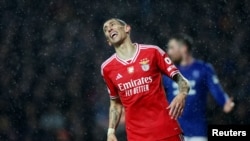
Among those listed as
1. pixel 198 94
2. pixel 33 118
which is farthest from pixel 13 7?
pixel 198 94

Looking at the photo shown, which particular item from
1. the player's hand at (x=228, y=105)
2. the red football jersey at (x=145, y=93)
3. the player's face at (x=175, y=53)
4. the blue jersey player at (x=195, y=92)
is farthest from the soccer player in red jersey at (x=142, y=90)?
the player's hand at (x=228, y=105)

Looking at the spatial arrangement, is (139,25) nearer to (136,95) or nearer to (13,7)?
(13,7)

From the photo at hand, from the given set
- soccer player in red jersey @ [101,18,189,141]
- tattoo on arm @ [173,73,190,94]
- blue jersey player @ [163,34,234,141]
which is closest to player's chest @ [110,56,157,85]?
soccer player in red jersey @ [101,18,189,141]

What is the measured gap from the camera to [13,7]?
849cm

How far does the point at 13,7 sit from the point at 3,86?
1.04 meters

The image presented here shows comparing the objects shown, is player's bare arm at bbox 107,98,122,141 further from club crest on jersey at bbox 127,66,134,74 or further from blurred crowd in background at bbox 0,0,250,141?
blurred crowd in background at bbox 0,0,250,141

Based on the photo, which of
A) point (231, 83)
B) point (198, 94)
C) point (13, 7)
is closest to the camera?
point (198, 94)

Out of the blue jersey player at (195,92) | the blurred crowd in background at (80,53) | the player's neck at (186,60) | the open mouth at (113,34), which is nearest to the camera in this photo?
the open mouth at (113,34)

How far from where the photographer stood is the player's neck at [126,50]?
14.7ft

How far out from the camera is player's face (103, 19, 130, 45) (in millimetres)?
4527

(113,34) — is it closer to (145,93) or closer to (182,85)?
(145,93)

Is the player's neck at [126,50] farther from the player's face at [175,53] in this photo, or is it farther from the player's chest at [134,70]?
the player's face at [175,53]

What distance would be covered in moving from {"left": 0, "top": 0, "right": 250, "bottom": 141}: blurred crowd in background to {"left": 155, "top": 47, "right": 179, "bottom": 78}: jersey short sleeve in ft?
11.3

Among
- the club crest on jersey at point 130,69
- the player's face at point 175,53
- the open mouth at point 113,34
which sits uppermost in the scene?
the open mouth at point 113,34
